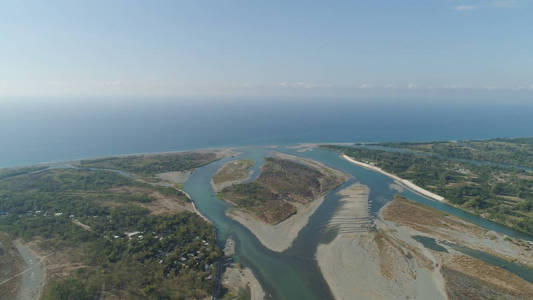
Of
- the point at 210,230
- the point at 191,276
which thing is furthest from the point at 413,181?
the point at 191,276

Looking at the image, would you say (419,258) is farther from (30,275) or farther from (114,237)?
(30,275)

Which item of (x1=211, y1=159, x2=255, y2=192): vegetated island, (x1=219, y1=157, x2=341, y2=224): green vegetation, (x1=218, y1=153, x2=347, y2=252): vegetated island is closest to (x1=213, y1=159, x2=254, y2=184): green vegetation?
(x1=211, y1=159, x2=255, y2=192): vegetated island

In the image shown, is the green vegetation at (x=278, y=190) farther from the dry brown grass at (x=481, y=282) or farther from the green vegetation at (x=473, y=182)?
the dry brown grass at (x=481, y=282)

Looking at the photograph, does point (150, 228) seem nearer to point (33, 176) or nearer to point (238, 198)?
point (238, 198)

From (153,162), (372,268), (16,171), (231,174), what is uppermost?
(153,162)

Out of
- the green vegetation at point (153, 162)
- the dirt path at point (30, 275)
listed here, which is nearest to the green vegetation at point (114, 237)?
the dirt path at point (30, 275)

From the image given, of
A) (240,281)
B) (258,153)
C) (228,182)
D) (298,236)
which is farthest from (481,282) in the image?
(258,153)

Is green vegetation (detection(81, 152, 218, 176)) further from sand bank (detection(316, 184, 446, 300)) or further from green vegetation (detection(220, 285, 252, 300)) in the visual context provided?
sand bank (detection(316, 184, 446, 300))
